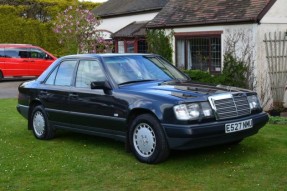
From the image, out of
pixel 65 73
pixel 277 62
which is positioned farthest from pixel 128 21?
pixel 65 73

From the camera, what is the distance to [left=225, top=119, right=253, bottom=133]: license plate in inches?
248

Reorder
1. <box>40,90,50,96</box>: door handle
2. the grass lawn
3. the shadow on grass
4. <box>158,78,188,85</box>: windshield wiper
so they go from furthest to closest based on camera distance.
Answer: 1. <box>40,90,50,96</box>: door handle
2. <box>158,78,188,85</box>: windshield wiper
3. the shadow on grass
4. the grass lawn

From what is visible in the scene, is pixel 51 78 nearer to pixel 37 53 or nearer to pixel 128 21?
pixel 128 21

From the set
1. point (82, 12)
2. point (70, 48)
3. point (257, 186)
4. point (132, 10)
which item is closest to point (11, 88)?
point (70, 48)

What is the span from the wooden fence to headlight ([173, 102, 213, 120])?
905cm

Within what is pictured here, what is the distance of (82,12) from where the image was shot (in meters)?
23.7

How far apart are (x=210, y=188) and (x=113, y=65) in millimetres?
2873

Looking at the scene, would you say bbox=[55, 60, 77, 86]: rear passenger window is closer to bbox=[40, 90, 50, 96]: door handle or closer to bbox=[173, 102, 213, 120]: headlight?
bbox=[40, 90, 50, 96]: door handle

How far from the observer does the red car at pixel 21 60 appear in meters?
24.3

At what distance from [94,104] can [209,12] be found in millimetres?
9729

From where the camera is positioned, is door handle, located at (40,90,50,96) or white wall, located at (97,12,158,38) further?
white wall, located at (97,12,158,38)

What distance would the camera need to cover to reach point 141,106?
6.53 m

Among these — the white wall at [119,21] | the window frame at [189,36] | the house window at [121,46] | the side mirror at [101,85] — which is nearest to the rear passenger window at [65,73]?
the side mirror at [101,85]

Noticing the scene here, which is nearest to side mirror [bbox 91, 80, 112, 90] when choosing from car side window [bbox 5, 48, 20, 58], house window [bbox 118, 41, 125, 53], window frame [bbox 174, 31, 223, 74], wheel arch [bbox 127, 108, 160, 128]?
wheel arch [bbox 127, 108, 160, 128]
